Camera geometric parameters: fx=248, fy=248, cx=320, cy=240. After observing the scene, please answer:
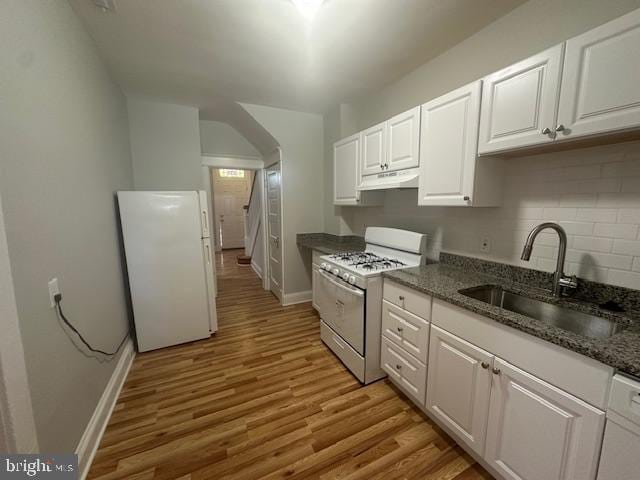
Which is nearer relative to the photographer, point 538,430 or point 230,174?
point 538,430

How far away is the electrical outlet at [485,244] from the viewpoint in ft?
5.88

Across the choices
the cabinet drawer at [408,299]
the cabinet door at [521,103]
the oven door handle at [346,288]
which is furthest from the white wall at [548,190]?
the oven door handle at [346,288]

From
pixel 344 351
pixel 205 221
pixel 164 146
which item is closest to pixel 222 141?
pixel 164 146

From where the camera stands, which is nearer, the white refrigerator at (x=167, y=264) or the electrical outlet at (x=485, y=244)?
the electrical outlet at (x=485, y=244)

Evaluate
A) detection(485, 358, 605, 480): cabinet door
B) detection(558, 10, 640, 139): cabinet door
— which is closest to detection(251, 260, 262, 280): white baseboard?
detection(485, 358, 605, 480): cabinet door

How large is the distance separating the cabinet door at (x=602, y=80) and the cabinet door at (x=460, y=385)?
3.73 feet

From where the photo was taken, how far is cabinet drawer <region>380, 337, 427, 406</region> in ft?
5.28

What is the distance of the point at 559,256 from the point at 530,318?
508mm

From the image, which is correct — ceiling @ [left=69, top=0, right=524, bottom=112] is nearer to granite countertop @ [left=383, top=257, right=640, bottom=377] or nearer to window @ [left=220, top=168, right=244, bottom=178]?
granite countertop @ [left=383, top=257, right=640, bottom=377]

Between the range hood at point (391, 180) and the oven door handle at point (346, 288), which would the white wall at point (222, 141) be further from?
the oven door handle at point (346, 288)

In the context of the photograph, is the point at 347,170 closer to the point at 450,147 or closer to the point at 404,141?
the point at 404,141

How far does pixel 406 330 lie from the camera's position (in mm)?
1695

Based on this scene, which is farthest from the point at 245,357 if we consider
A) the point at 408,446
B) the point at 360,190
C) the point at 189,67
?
the point at 189,67

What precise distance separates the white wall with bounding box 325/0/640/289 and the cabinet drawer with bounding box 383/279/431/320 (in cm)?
67
